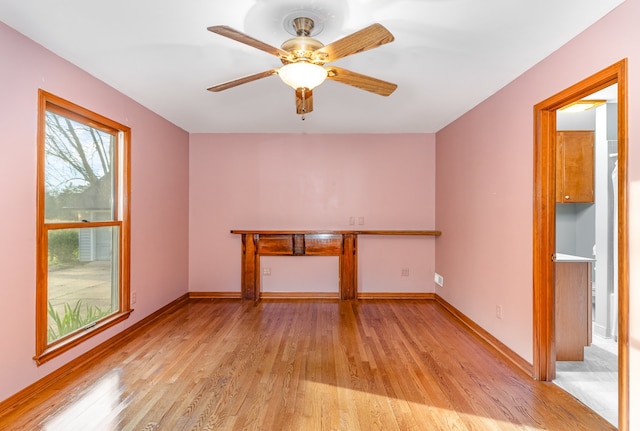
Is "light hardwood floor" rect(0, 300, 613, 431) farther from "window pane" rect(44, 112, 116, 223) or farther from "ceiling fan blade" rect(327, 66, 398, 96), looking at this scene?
"ceiling fan blade" rect(327, 66, 398, 96)

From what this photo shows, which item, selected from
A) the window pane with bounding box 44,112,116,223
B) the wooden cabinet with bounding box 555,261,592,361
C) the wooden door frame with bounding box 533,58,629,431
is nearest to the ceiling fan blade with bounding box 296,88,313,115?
the wooden door frame with bounding box 533,58,629,431

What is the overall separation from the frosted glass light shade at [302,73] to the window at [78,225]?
5.89 ft

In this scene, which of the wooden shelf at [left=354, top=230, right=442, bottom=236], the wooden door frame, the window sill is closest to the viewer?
the window sill

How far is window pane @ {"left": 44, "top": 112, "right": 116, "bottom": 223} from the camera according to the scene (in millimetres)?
2551

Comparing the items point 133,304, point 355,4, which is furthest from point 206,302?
point 355,4

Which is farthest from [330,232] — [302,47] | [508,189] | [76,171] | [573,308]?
[302,47]

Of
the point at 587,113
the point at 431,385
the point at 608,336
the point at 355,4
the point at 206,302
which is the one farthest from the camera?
the point at 206,302

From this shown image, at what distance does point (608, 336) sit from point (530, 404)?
1918mm

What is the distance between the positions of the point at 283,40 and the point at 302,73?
531 mm

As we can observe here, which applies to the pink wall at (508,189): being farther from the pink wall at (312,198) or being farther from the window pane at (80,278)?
the window pane at (80,278)

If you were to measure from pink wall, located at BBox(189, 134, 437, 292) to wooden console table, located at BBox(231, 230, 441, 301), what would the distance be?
163mm

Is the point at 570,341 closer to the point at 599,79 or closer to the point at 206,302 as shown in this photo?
the point at 599,79

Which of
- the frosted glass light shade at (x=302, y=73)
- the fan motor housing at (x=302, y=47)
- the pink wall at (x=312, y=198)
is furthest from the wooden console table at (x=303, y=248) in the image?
the fan motor housing at (x=302, y=47)

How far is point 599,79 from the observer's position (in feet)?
6.59
